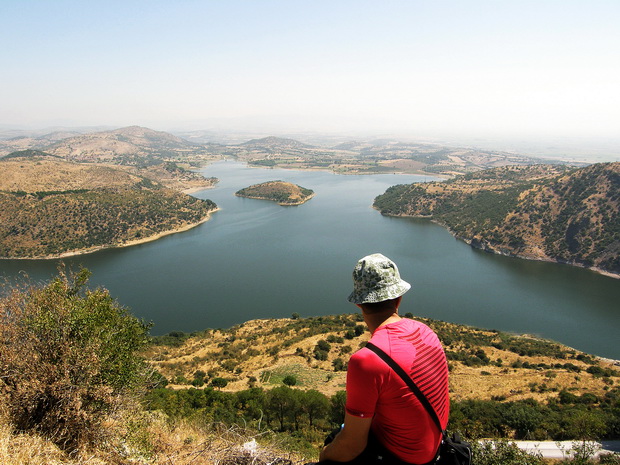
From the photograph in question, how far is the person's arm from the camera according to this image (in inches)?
66.7

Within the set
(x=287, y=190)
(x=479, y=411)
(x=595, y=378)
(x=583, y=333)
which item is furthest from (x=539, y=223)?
(x=287, y=190)

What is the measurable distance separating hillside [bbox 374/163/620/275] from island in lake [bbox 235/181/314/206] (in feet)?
123

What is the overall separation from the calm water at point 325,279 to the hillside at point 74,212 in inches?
142

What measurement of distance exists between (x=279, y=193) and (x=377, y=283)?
97312mm

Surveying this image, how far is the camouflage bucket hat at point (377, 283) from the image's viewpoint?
1.88 m

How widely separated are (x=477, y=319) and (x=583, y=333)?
8.98 m

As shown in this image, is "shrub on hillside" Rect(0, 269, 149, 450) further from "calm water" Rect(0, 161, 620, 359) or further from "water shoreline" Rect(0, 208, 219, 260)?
"water shoreline" Rect(0, 208, 219, 260)

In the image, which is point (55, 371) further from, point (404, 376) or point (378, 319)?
point (404, 376)

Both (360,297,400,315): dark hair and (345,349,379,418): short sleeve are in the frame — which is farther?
(360,297,400,315): dark hair

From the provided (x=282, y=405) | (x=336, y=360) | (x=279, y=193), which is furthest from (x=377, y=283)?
(x=279, y=193)

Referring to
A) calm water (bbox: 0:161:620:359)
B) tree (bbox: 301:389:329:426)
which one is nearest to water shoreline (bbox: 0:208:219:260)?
calm water (bbox: 0:161:620:359)

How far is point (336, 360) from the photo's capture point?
20578 millimetres

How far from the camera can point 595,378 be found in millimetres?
19828

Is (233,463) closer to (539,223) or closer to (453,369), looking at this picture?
(453,369)
